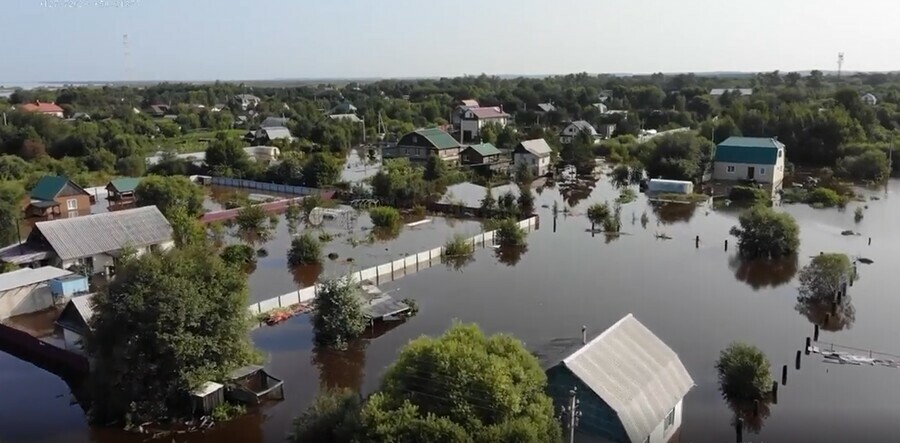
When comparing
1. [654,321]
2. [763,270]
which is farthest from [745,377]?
[763,270]

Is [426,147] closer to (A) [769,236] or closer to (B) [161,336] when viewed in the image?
(A) [769,236]

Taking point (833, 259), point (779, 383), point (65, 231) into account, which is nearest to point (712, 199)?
point (833, 259)

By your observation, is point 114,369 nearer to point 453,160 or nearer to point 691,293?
point 691,293

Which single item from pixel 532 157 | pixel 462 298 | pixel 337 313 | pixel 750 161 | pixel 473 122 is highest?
pixel 473 122

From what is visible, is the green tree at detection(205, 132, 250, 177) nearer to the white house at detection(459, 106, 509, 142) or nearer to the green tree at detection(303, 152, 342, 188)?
the green tree at detection(303, 152, 342, 188)

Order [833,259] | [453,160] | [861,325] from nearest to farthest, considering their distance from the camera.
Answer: [861,325], [833,259], [453,160]

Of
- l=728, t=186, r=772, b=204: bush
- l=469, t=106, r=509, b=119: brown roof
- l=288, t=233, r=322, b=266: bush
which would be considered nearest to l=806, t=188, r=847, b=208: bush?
l=728, t=186, r=772, b=204: bush
